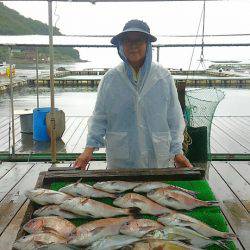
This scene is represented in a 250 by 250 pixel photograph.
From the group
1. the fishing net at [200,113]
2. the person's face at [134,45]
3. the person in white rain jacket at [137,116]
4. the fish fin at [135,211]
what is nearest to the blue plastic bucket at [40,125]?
the fishing net at [200,113]

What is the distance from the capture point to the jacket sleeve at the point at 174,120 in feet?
11.3

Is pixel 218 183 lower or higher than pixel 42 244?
lower


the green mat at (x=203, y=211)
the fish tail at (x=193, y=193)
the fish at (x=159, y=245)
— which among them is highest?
the fish at (x=159, y=245)

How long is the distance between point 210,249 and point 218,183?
2.88 metres

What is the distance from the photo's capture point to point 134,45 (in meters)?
3.17

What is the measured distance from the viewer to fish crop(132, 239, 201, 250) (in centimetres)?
188

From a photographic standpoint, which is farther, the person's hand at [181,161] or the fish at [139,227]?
the person's hand at [181,161]

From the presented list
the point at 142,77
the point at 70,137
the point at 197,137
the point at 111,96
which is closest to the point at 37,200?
the point at 111,96

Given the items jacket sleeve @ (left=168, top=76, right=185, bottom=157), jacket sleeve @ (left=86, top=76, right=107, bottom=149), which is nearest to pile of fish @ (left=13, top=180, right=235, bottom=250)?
jacket sleeve @ (left=86, top=76, right=107, bottom=149)

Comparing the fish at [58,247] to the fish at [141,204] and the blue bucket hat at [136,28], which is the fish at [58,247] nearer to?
the fish at [141,204]

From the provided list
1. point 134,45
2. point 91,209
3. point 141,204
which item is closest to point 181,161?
point 141,204

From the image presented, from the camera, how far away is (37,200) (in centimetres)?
261

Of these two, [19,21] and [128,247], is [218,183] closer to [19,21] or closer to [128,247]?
[128,247]

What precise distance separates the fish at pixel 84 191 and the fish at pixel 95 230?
43 centimetres
